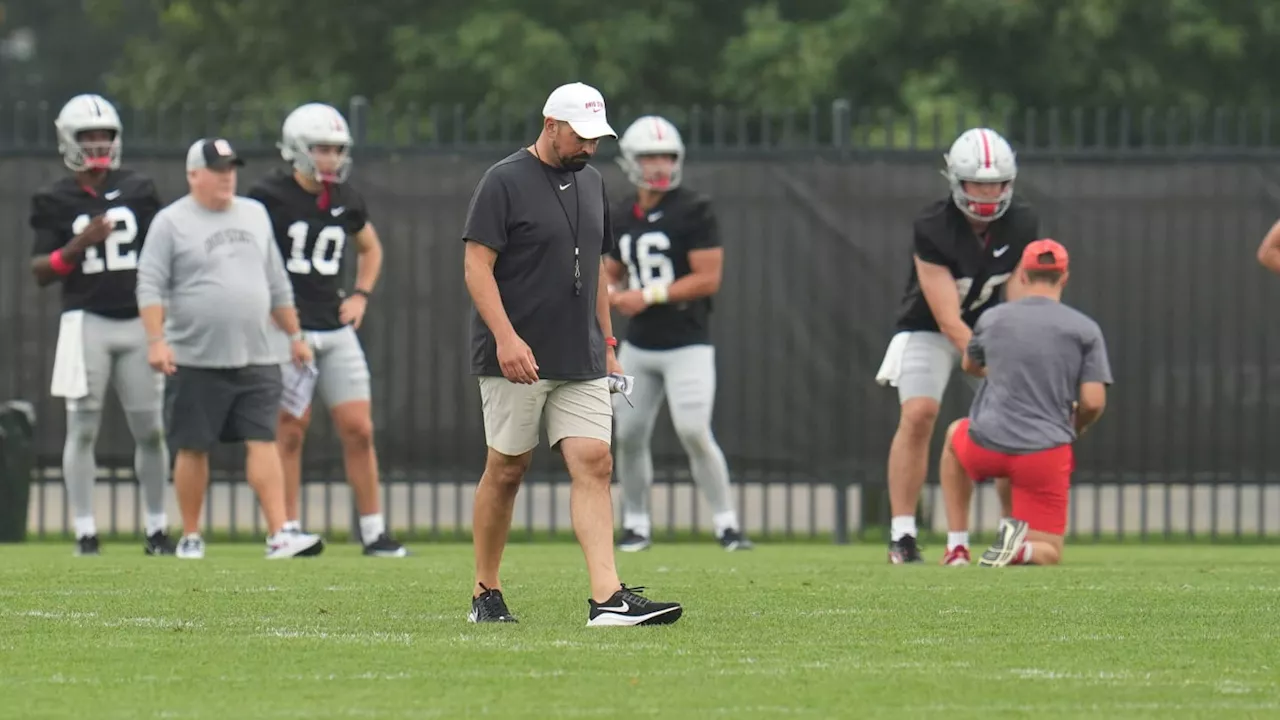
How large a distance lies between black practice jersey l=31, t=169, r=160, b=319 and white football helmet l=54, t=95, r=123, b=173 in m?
0.12

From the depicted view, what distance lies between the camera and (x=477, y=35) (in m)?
27.0

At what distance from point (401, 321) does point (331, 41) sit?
14.6m

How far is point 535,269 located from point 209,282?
4122 millimetres

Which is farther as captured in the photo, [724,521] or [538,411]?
[724,521]

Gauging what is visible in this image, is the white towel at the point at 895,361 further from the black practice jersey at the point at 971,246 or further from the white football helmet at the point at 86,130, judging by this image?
the white football helmet at the point at 86,130

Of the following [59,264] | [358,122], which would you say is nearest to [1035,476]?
[59,264]

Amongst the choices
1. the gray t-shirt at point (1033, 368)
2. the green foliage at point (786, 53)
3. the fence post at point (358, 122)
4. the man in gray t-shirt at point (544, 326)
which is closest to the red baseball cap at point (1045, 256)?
the gray t-shirt at point (1033, 368)

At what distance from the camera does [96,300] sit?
12.7 metres

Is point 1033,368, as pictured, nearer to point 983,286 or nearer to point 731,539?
point 983,286

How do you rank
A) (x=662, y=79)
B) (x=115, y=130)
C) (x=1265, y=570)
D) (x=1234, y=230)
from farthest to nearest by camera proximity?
(x=662, y=79)
(x=1234, y=230)
(x=115, y=130)
(x=1265, y=570)

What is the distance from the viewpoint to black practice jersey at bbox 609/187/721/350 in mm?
13195

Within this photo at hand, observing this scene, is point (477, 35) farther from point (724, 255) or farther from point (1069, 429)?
point (1069, 429)

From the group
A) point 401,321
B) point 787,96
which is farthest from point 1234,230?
point 787,96

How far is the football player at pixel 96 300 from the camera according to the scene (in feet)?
41.8
